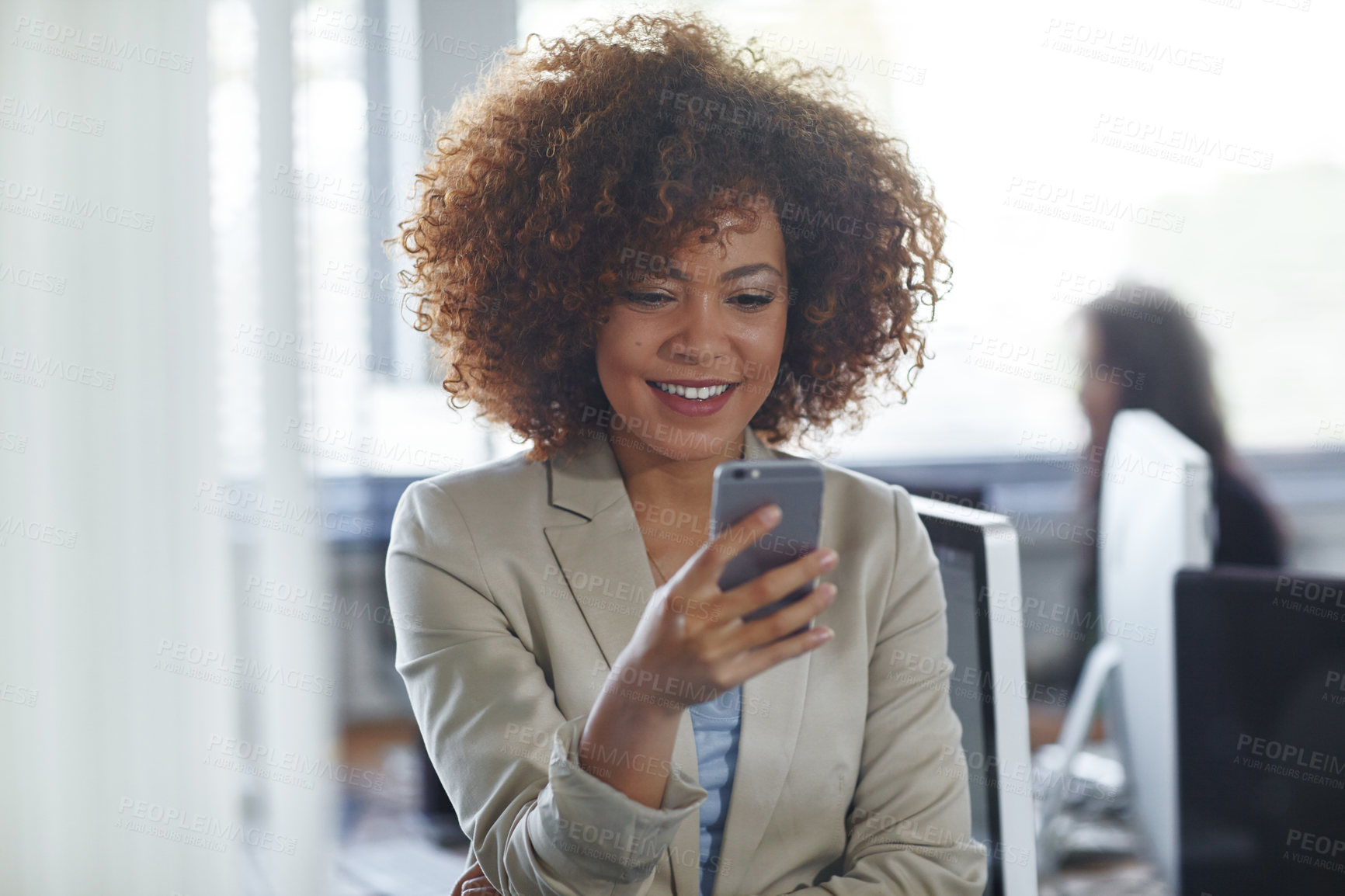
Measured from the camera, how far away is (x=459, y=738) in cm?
110

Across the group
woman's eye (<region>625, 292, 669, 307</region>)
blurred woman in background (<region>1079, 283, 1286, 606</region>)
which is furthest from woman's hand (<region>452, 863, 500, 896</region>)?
blurred woman in background (<region>1079, 283, 1286, 606</region>)

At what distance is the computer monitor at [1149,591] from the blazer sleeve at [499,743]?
1164mm

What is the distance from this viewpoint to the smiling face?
1.13 metres

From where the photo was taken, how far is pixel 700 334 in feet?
3.68

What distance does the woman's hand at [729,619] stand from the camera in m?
0.85

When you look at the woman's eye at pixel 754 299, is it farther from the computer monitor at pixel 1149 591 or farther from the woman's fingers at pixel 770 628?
the computer monitor at pixel 1149 591

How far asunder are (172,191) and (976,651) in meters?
2.11

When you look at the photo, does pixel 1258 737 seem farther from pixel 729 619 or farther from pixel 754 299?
pixel 729 619

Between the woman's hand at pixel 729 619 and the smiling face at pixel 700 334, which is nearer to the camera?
the woman's hand at pixel 729 619

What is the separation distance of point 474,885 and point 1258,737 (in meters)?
1.40

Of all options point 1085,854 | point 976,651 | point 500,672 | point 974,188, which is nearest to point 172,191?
point 500,672

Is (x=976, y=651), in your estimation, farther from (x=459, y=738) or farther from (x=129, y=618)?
(x=129, y=618)

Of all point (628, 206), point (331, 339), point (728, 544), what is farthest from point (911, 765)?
point (331, 339)

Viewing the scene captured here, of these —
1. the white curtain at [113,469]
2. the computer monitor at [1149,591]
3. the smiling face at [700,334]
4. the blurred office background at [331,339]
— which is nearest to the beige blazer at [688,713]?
the smiling face at [700,334]
